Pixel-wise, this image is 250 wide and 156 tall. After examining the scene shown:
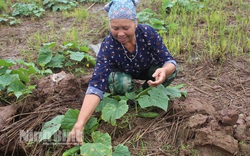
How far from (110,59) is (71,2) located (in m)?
2.99

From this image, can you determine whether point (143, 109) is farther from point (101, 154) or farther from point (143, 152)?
point (101, 154)

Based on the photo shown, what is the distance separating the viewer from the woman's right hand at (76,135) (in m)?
1.99

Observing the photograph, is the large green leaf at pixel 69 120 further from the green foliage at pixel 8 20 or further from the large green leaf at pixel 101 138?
the green foliage at pixel 8 20

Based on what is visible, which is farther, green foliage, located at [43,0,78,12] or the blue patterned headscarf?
green foliage, located at [43,0,78,12]

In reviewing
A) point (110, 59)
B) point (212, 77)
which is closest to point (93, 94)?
point (110, 59)

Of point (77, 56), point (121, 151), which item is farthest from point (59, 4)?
point (121, 151)

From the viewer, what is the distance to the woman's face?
206 centimetres

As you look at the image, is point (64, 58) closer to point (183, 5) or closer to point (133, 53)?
point (133, 53)

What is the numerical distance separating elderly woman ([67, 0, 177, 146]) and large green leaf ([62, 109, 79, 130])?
0.12 meters

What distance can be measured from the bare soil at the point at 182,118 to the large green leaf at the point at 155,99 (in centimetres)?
16

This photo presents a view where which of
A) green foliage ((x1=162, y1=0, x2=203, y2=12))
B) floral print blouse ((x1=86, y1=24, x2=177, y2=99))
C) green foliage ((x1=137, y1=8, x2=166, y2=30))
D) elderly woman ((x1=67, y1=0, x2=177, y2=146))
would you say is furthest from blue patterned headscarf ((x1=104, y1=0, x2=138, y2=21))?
green foliage ((x1=162, y1=0, x2=203, y2=12))

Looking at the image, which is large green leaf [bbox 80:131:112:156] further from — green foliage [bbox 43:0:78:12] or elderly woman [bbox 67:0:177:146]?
green foliage [bbox 43:0:78:12]

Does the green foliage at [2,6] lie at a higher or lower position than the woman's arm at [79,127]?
higher

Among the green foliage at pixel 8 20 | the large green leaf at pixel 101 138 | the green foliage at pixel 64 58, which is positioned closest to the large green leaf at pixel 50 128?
the large green leaf at pixel 101 138
